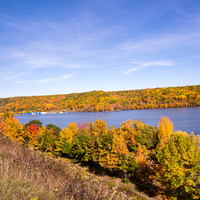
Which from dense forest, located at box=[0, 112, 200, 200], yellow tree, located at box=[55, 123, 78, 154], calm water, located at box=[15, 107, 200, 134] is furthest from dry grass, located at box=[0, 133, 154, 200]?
calm water, located at box=[15, 107, 200, 134]

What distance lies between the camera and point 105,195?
2414 mm

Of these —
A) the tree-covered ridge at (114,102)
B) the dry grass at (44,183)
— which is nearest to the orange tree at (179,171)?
the dry grass at (44,183)

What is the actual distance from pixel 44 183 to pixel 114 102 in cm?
15638

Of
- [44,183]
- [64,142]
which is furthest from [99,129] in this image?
[44,183]

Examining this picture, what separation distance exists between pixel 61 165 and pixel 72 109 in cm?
16007

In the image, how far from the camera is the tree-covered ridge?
13688 cm

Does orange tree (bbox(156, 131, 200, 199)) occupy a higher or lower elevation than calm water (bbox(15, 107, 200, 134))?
higher

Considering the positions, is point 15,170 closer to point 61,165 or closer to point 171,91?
point 61,165

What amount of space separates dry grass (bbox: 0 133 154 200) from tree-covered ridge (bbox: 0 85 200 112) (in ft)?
448

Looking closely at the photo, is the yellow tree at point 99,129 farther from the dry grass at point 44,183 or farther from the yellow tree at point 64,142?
the dry grass at point 44,183

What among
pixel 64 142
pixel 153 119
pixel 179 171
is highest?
pixel 179 171

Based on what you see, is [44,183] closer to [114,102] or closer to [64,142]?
[64,142]

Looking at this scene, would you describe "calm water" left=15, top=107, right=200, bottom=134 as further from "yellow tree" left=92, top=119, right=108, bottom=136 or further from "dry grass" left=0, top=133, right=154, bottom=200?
"dry grass" left=0, top=133, right=154, bottom=200

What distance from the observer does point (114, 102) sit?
6235 inches
